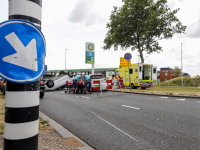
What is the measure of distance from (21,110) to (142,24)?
86.0ft

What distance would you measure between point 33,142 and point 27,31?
3.80ft

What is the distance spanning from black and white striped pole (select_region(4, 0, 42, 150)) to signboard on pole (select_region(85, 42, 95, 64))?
22879mm

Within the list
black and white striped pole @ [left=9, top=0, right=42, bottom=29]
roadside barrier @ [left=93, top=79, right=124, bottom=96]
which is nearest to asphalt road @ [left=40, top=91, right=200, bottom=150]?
black and white striped pole @ [left=9, top=0, right=42, bottom=29]

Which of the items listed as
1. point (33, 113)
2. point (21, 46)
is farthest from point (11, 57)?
point (33, 113)

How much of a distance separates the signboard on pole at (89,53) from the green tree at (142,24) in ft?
15.0

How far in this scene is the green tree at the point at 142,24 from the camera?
25.7 m

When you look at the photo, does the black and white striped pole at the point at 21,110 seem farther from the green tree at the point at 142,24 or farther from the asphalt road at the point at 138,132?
the green tree at the point at 142,24

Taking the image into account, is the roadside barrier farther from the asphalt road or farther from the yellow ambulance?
the asphalt road

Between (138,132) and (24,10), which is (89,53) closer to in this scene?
(138,132)

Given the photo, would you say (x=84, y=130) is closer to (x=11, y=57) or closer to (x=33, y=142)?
(x=33, y=142)

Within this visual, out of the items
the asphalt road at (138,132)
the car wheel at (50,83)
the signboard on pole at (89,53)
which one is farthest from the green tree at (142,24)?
the asphalt road at (138,132)

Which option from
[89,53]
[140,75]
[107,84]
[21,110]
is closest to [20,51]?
[21,110]

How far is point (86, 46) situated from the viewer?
2483 centimetres

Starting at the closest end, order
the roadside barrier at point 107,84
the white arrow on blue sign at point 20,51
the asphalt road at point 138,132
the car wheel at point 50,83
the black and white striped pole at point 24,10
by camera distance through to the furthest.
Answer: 1. the white arrow on blue sign at point 20,51
2. the black and white striped pole at point 24,10
3. the asphalt road at point 138,132
4. the roadside barrier at point 107,84
5. the car wheel at point 50,83
